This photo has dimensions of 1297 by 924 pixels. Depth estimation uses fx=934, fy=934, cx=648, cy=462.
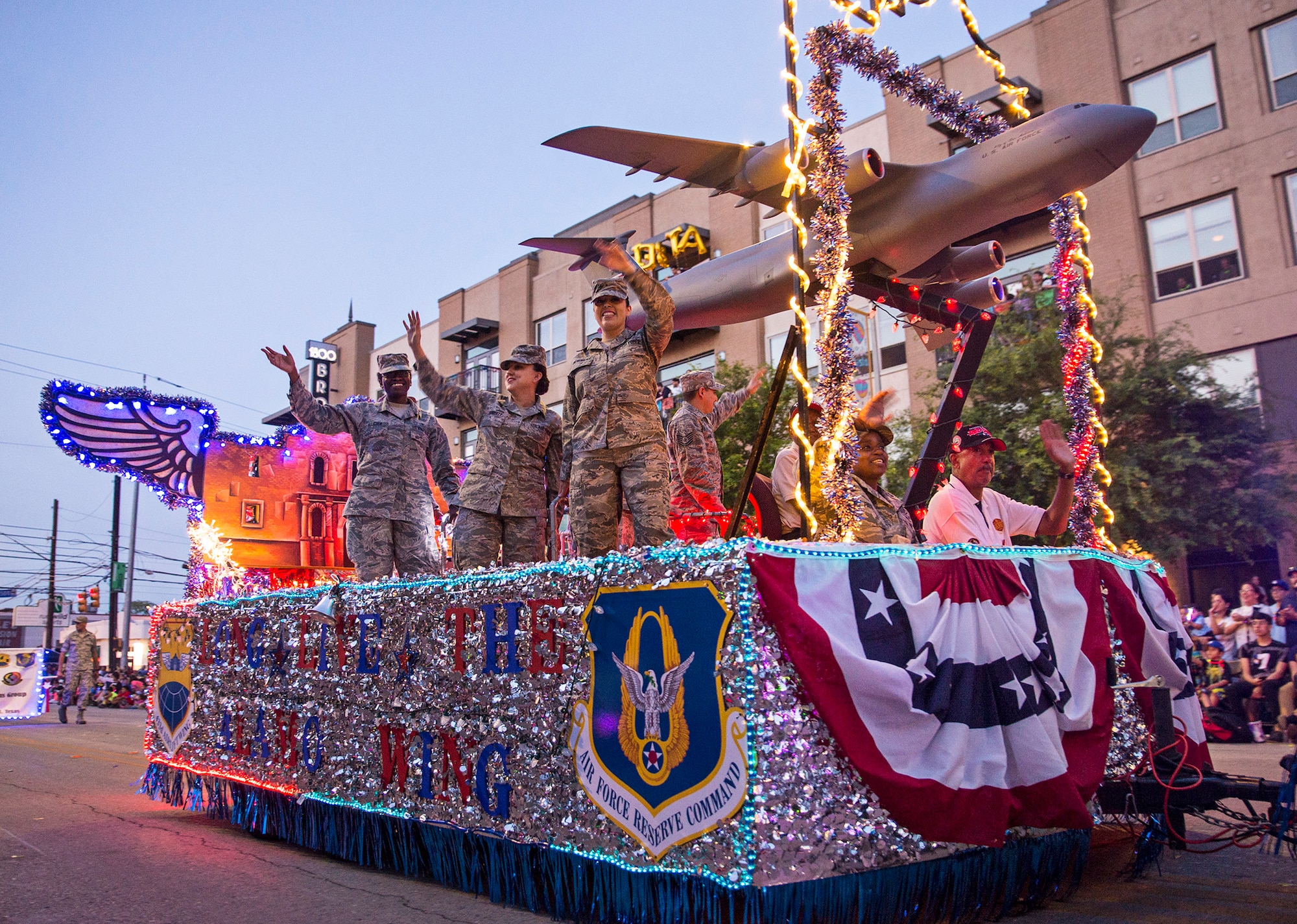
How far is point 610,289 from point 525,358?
1084mm

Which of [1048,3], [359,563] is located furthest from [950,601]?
[1048,3]

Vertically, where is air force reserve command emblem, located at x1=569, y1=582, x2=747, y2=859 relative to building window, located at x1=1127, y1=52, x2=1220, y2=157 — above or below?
below

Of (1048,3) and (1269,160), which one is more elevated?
(1048,3)

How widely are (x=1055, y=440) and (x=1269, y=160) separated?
16776 mm

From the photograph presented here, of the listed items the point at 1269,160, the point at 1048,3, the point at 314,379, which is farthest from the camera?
the point at 314,379

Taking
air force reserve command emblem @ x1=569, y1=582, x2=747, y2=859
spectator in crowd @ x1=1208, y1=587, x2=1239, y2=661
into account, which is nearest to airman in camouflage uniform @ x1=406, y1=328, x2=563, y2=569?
air force reserve command emblem @ x1=569, y1=582, x2=747, y2=859

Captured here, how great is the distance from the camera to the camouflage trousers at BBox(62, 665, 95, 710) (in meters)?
17.4

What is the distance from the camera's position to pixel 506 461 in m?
5.85

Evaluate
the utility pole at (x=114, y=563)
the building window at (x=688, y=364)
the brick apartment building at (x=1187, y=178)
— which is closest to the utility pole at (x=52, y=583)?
the utility pole at (x=114, y=563)

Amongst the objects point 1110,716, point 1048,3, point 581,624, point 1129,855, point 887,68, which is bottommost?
point 1129,855

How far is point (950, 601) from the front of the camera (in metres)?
3.68

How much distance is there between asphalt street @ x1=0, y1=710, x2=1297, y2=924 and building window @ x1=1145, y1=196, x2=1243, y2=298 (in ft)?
49.4

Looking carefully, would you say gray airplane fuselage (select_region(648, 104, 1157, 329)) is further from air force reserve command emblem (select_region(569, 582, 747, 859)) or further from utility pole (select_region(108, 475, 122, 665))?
utility pole (select_region(108, 475, 122, 665))

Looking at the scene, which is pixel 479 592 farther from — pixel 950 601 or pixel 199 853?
pixel 199 853
